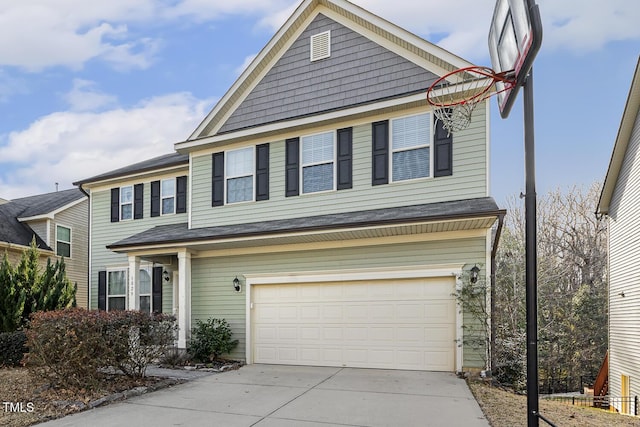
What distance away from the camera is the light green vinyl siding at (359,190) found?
8.86m

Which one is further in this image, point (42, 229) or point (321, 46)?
point (42, 229)

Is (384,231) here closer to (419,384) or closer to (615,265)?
(419,384)

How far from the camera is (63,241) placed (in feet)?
58.2

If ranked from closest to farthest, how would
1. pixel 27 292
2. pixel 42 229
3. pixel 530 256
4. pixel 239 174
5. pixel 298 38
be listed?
pixel 530 256 → pixel 27 292 → pixel 239 174 → pixel 298 38 → pixel 42 229

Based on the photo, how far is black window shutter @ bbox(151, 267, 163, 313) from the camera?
12562 millimetres

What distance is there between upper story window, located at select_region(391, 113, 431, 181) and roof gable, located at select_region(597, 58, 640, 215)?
17.1 feet

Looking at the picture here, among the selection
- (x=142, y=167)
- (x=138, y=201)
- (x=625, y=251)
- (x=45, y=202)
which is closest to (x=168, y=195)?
(x=138, y=201)

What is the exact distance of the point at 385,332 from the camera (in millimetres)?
9305

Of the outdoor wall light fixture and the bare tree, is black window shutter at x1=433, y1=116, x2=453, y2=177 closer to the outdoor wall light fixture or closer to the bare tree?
the outdoor wall light fixture

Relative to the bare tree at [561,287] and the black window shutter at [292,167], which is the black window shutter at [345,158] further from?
the bare tree at [561,287]

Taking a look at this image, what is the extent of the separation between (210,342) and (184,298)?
1.33m

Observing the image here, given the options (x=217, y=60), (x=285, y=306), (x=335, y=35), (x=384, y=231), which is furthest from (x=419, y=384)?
(x=217, y=60)

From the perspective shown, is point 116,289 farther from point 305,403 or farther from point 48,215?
point 305,403

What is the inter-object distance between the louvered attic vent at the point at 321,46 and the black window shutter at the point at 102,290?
31.2 ft
